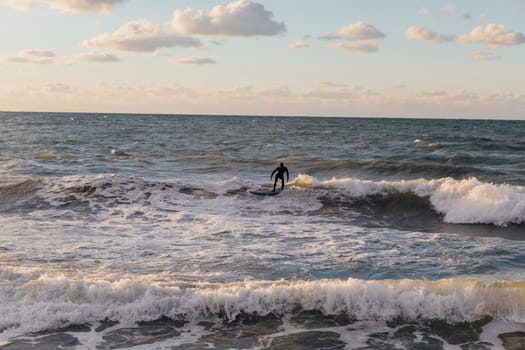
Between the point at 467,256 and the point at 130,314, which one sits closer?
the point at 130,314

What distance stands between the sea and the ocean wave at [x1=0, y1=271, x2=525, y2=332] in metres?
0.03

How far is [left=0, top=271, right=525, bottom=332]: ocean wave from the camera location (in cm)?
958

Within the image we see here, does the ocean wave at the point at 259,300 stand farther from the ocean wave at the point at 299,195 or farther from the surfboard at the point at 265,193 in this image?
the surfboard at the point at 265,193

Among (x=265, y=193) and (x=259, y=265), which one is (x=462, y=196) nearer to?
(x=265, y=193)

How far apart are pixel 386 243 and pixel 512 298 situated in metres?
5.61

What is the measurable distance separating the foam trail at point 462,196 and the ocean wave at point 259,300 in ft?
30.8

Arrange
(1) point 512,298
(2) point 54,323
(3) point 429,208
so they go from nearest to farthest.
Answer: (2) point 54,323 < (1) point 512,298 < (3) point 429,208

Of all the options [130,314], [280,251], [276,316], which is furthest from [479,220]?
[130,314]

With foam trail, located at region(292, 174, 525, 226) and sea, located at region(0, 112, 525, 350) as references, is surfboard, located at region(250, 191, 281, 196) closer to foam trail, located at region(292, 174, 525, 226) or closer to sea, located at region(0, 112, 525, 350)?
sea, located at region(0, 112, 525, 350)

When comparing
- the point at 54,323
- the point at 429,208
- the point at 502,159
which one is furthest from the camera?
the point at 502,159

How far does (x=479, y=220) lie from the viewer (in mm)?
19156

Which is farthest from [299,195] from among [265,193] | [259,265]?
[259,265]

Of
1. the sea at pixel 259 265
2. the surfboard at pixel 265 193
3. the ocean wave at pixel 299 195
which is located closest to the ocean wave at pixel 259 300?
the sea at pixel 259 265

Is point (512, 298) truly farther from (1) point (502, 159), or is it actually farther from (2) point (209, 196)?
(1) point (502, 159)
